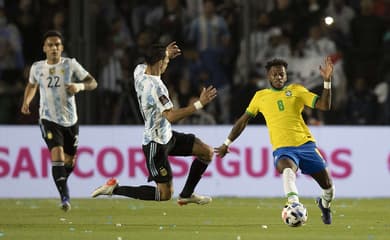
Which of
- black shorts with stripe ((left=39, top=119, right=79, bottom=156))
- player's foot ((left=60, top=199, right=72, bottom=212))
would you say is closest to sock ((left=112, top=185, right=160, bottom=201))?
player's foot ((left=60, top=199, right=72, bottom=212))

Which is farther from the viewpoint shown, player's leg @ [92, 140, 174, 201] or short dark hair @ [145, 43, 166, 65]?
player's leg @ [92, 140, 174, 201]

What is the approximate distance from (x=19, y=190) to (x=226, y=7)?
196 inches

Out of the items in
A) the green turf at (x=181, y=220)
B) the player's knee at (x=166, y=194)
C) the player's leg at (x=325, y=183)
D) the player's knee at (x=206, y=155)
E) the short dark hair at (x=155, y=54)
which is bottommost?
the green turf at (x=181, y=220)

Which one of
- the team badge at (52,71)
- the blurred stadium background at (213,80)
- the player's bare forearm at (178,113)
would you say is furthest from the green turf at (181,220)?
the team badge at (52,71)

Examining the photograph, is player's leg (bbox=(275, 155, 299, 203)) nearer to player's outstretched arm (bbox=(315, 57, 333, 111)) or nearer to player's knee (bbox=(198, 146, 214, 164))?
player's outstretched arm (bbox=(315, 57, 333, 111))

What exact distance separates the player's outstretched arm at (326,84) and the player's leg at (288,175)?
69cm

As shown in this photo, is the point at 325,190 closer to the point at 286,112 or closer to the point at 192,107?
the point at 286,112

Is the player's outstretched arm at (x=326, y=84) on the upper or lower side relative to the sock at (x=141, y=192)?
upper

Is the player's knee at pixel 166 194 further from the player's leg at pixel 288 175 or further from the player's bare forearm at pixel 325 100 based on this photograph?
the player's bare forearm at pixel 325 100

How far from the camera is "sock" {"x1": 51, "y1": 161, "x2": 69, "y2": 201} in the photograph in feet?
49.8

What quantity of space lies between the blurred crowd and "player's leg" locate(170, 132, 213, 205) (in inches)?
223

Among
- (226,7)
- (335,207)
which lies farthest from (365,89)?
(335,207)

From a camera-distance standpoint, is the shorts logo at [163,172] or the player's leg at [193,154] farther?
the player's leg at [193,154]

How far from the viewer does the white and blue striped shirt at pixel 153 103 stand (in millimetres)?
13328
